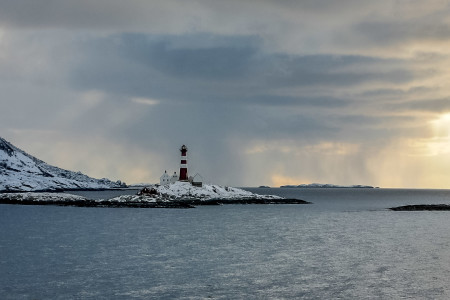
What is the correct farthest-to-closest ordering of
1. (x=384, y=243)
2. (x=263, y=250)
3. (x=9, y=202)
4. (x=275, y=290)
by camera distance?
(x=9, y=202), (x=384, y=243), (x=263, y=250), (x=275, y=290)

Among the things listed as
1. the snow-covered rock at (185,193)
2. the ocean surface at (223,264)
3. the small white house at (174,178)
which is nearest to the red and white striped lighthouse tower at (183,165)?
the snow-covered rock at (185,193)

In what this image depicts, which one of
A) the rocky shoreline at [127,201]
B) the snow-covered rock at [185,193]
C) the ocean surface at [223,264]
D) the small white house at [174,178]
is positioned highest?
the small white house at [174,178]

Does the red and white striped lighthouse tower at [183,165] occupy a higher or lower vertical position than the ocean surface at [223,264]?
higher

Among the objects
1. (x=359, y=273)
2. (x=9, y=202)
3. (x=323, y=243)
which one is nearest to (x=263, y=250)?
(x=323, y=243)

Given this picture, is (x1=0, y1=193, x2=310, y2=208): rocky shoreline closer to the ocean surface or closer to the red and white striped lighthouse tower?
the red and white striped lighthouse tower

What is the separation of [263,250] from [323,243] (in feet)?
30.6

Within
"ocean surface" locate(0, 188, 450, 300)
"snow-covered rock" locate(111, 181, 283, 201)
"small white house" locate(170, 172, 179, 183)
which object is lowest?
"ocean surface" locate(0, 188, 450, 300)

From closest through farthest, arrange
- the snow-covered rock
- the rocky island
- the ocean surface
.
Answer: the ocean surface
the rocky island
the snow-covered rock

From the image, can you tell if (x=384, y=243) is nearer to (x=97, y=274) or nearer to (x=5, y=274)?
(x=97, y=274)

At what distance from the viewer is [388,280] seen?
111ft

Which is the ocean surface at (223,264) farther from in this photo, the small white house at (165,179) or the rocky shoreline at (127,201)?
the small white house at (165,179)

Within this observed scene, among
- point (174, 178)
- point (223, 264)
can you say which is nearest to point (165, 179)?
point (174, 178)

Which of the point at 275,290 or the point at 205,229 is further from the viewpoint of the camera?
the point at 205,229

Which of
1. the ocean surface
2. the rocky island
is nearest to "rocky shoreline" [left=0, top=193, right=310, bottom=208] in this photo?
the rocky island
